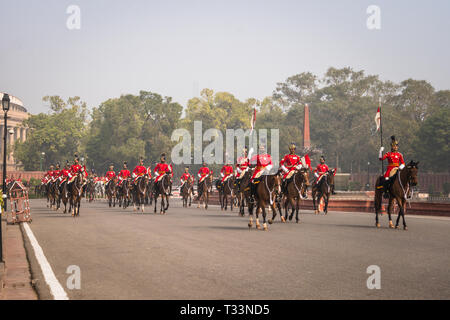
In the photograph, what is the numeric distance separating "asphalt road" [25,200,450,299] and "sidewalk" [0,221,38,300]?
189 mm

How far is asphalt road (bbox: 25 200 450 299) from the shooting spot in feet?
25.1

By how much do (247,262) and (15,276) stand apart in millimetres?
4049

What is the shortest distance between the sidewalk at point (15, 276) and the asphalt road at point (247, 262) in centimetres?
19

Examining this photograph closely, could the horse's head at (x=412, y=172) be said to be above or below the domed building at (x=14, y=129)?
below

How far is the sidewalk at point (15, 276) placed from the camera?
7.62 meters

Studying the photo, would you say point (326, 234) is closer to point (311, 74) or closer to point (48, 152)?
point (48, 152)

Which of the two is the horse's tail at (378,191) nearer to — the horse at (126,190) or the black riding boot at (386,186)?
the black riding boot at (386,186)

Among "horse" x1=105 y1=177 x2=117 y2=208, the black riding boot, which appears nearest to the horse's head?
the black riding boot

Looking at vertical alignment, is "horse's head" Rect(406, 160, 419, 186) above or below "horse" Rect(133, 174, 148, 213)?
above

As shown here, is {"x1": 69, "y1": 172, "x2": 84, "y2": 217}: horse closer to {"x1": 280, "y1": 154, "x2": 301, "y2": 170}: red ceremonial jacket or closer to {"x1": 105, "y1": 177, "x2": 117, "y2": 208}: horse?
{"x1": 280, "y1": 154, "x2": 301, "y2": 170}: red ceremonial jacket

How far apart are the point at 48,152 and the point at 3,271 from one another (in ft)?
320

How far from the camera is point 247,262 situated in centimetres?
1029

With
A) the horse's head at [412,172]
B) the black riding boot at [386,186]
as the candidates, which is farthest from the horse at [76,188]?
the horse's head at [412,172]

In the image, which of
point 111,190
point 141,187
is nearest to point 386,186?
point 141,187
